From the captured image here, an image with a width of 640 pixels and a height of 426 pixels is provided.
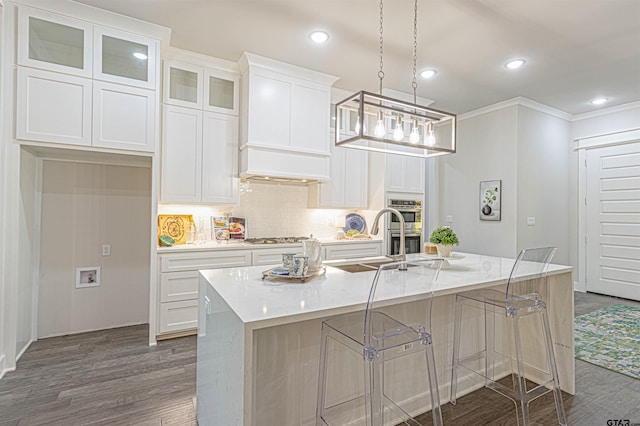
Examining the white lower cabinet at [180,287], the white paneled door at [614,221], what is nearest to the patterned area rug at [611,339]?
the white paneled door at [614,221]

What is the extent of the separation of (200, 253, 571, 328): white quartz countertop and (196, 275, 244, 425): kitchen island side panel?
0.06 meters

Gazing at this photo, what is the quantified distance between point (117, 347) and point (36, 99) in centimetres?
220

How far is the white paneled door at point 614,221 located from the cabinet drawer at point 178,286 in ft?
19.4

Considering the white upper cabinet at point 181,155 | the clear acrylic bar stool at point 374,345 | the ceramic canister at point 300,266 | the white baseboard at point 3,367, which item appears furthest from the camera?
the white upper cabinet at point 181,155

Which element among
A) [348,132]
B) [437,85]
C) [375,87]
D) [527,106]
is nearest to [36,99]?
[348,132]

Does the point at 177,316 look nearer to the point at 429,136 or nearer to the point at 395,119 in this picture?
the point at 395,119

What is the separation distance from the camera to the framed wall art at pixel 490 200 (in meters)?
4.89

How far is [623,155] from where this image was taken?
490cm

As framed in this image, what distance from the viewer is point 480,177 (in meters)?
5.18

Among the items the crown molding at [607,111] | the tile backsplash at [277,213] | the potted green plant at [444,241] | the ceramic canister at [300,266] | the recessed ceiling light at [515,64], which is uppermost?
the recessed ceiling light at [515,64]

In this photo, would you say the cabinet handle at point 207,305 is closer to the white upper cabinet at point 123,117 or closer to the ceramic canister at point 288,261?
the ceramic canister at point 288,261

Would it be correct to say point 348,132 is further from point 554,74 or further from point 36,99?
point 36,99

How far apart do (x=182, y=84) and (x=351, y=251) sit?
2756 millimetres

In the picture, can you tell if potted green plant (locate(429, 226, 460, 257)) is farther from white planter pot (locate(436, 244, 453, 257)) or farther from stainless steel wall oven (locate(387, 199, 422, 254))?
stainless steel wall oven (locate(387, 199, 422, 254))
